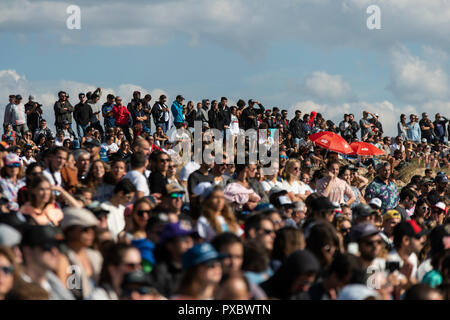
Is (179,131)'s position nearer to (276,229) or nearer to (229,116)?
(229,116)

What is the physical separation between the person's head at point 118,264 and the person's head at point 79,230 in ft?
1.69

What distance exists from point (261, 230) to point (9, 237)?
96.4 inches

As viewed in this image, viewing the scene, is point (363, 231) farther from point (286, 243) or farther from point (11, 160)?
point (11, 160)

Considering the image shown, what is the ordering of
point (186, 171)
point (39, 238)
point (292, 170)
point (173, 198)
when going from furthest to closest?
1. point (292, 170)
2. point (186, 171)
3. point (173, 198)
4. point (39, 238)

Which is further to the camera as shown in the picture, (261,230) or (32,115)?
(32,115)

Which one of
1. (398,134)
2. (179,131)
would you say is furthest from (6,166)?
(398,134)

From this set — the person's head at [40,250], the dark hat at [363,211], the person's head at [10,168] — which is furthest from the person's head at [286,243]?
the person's head at [10,168]

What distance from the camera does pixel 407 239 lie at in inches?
297

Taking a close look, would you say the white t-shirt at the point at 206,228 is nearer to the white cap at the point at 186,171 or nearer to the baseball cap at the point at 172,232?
the baseball cap at the point at 172,232

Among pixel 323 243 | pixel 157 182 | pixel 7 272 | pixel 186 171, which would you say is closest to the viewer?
pixel 7 272

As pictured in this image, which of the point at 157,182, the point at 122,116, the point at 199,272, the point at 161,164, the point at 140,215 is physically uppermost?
the point at 122,116

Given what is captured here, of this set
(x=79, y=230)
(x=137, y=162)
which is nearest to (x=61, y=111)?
(x=137, y=162)

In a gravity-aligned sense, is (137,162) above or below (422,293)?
above
